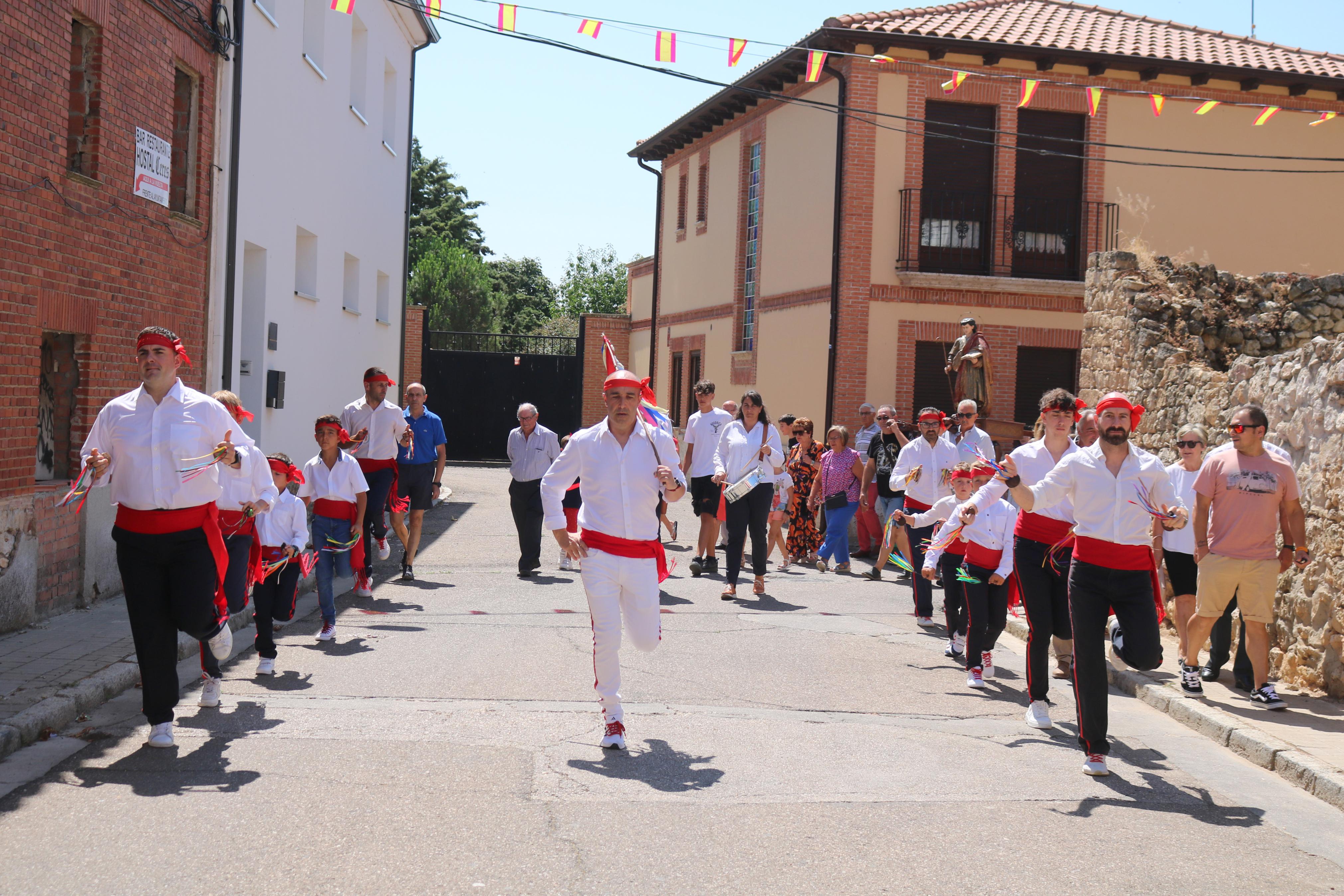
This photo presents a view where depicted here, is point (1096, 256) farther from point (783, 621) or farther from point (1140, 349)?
point (783, 621)

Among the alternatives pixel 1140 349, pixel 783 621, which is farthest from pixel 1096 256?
pixel 783 621

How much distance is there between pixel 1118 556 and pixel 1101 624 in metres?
0.37

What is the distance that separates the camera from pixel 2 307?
867 cm

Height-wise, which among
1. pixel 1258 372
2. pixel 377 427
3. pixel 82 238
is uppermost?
pixel 82 238

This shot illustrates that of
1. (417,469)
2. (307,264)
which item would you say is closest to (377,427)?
(417,469)

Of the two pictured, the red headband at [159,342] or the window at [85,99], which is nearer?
the red headband at [159,342]

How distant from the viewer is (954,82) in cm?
1734

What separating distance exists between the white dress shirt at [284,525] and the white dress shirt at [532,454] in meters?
5.02

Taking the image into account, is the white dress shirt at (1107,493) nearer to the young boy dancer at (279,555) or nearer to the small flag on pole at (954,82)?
the young boy dancer at (279,555)

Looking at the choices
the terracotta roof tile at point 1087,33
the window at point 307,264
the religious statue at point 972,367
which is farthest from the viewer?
the terracotta roof tile at point 1087,33

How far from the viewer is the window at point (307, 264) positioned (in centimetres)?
1641

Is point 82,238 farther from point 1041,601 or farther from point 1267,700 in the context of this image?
point 1267,700

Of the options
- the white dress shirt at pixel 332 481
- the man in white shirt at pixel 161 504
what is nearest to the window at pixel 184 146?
the white dress shirt at pixel 332 481

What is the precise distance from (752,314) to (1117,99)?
318 inches
